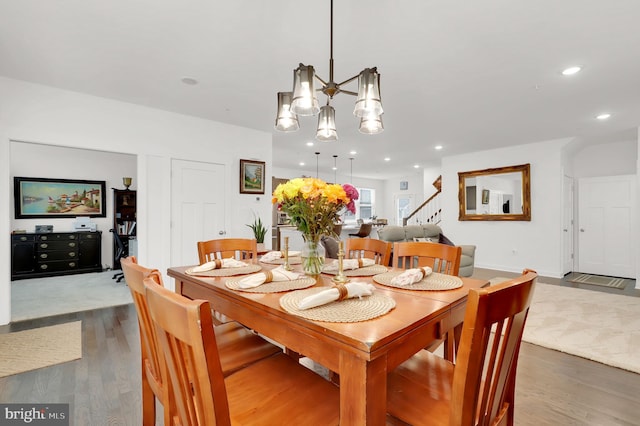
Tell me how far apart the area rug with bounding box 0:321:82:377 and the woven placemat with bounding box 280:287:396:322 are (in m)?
2.32

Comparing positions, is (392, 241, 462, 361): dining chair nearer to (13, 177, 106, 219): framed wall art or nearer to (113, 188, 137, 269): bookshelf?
(113, 188, 137, 269): bookshelf

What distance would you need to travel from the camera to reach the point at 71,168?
5.77 m

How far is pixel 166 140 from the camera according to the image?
3.99 m

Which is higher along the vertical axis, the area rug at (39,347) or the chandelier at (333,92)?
the chandelier at (333,92)

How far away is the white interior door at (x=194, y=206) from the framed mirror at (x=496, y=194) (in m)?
4.98

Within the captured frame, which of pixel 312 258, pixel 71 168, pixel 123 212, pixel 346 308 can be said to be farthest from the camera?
pixel 123 212

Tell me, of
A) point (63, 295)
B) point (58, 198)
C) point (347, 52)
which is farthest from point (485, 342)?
point (58, 198)

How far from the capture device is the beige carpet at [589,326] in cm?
246

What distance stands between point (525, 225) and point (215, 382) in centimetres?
649

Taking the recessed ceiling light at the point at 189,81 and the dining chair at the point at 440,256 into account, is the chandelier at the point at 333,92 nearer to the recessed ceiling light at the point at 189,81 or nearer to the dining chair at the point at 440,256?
the dining chair at the point at 440,256

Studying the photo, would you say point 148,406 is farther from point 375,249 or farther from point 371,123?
point 371,123

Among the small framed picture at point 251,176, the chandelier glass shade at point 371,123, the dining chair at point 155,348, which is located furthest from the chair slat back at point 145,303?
the small framed picture at point 251,176

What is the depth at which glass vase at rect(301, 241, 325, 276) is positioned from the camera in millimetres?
1594

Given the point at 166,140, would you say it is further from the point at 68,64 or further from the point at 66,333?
the point at 66,333
